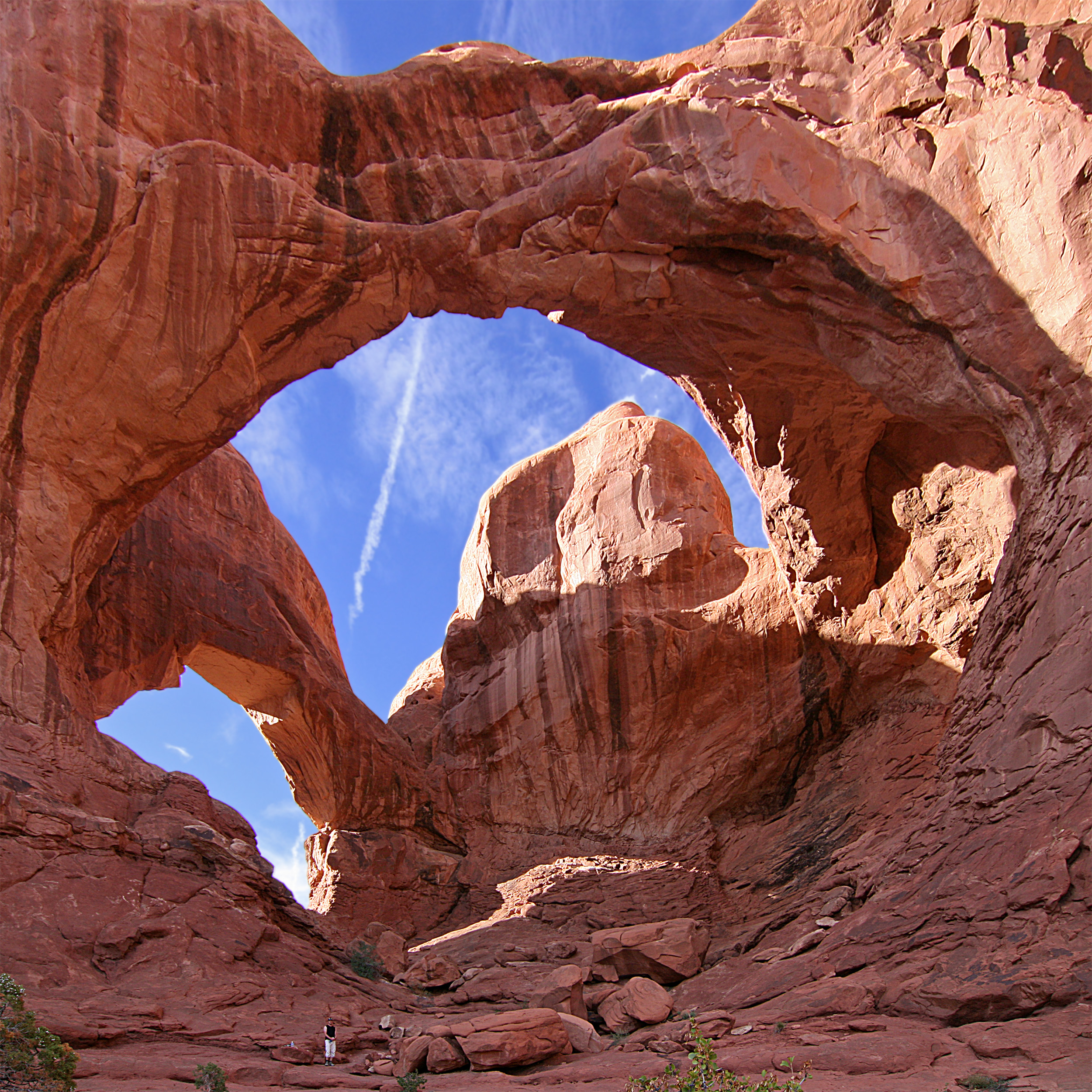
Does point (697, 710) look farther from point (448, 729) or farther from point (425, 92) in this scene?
point (425, 92)

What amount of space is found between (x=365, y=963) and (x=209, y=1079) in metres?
7.30

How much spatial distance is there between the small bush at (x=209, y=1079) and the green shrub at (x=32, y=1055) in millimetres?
1148

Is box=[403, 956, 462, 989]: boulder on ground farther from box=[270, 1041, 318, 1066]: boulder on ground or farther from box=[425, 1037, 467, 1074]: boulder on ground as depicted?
box=[425, 1037, 467, 1074]: boulder on ground

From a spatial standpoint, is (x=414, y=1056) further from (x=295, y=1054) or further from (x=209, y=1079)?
(x=209, y=1079)

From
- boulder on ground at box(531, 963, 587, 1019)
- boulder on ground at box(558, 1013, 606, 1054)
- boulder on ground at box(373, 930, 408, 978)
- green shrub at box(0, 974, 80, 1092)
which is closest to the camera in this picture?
green shrub at box(0, 974, 80, 1092)

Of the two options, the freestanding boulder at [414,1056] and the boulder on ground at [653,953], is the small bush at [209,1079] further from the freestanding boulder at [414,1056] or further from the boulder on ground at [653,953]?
the boulder on ground at [653,953]

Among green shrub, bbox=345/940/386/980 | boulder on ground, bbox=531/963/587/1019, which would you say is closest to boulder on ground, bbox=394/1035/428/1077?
boulder on ground, bbox=531/963/587/1019

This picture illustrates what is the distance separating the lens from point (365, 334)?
1797 centimetres

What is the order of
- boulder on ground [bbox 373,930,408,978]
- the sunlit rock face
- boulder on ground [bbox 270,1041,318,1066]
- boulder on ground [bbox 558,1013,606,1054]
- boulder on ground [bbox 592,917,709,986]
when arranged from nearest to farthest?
boulder on ground [bbox 270,1041,318,1066] → boulder on ground [bbox 558,1013,606,1054] → boulder on ground [bbox 592,917,709,986] → boulder on ground [bbox 373,930,408,978] → the sunlit rock face

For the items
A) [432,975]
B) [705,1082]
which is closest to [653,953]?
[432,975]

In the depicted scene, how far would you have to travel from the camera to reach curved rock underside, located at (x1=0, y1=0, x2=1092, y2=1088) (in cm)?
1245

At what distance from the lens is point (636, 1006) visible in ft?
43.7

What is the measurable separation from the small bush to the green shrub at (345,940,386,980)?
6.25 meters

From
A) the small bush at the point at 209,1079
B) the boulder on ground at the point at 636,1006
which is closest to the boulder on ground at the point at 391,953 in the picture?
the boulder on ground at the point at 636,1006
